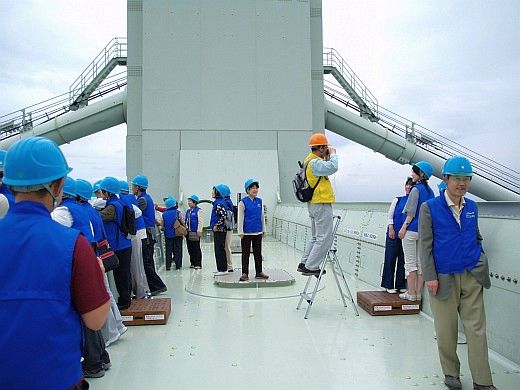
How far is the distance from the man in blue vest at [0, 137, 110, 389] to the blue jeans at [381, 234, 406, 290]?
14.7 ft

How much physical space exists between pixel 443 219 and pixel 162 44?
1503 centimetres

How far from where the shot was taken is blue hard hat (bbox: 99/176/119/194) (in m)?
4.91

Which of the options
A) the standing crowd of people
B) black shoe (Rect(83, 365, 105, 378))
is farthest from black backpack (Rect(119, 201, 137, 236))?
black shoe (Rect(83, 365, 105, 378))

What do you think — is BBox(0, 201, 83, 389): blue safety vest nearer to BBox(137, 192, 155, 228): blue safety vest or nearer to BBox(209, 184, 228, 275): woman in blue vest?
BBox(137, 192, 155, 228): blue safety vest

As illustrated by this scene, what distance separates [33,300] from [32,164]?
0.48 m

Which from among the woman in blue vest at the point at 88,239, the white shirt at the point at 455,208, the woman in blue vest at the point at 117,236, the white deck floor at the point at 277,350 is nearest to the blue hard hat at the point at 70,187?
the woman in blue vest at the point at 88,239

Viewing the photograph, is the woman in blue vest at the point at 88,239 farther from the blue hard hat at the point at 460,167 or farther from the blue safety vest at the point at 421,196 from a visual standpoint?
the blue safety vest at the point at 421,196

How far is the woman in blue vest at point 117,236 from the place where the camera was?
487 centimetres

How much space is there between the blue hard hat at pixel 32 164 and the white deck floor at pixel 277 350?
89.4 inches

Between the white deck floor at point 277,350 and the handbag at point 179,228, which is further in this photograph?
the handbag at point 179,228

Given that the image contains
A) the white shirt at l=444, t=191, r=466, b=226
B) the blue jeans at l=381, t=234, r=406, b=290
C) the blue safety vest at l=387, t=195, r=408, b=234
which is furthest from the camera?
the blue jeans at l=381, t=234, r=406, b=290

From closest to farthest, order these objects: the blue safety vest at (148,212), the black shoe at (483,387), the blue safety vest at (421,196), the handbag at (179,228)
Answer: the black shoe at (483,387) < the blue safety vest at (421,196) < the blue safety vest at (148,212) < the handbag at (179,228)

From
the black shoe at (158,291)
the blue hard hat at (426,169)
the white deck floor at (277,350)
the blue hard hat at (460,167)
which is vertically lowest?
the white deck floor at (277,350)

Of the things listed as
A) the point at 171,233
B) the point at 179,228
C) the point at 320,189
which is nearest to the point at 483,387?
the point at 320,189
